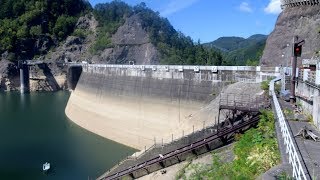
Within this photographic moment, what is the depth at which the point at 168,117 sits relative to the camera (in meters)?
32.6

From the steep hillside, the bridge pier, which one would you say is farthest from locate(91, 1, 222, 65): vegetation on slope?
the bridge pier

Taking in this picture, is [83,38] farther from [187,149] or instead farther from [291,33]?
[187,149]

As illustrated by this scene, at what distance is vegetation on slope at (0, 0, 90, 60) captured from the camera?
91250mm

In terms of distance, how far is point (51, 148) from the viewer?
112 feet

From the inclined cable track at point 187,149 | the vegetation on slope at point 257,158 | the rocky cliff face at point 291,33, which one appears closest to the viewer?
the vegetation on slope at point 257,158

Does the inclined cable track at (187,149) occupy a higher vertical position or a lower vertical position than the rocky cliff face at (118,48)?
lower

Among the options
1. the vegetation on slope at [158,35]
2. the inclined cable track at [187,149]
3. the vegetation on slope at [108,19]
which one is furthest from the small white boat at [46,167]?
the vegetation on slope at [108,19]

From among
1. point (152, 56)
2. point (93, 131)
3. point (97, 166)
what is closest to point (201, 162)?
point (97, 166)

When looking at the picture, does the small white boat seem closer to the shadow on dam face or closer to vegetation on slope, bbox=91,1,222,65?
the shadow on dam face

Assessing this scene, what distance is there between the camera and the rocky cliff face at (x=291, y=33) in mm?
32062

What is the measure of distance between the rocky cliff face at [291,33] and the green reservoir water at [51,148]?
49.2 feet

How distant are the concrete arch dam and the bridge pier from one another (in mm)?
39914

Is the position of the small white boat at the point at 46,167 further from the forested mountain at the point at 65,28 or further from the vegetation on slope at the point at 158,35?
the forested mountain at the point at 65,28

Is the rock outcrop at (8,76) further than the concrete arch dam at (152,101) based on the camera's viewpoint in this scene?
Yes
